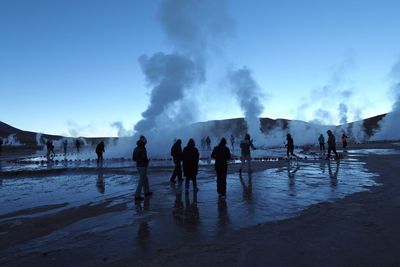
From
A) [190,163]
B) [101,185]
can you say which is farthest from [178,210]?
[101,185]

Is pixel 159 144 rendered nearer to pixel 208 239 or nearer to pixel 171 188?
pixel 171 188

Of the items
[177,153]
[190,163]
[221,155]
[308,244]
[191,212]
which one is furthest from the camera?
[177,153]

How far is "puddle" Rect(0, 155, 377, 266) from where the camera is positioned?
625 cm

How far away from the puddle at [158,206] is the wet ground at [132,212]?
0.02 metres

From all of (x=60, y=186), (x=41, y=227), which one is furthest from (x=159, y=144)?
(x=41, y=227)

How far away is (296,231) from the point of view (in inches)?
253

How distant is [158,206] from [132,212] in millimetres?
835

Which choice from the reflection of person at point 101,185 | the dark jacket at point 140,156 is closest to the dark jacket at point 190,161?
the dark jacket at point 140,156

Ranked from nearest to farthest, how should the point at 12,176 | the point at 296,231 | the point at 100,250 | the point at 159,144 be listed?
the point at 100,250 < the point at 296,231 < the point at 12,176 < the point at 159,144

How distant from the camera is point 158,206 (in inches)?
363

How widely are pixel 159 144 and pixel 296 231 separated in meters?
32.4

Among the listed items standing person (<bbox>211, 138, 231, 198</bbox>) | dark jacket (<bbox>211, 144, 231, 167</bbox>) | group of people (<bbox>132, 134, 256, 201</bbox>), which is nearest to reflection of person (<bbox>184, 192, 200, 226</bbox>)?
standing person (<bbox>211, 138, 231, 198</bbox>)

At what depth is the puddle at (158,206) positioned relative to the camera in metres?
6.25

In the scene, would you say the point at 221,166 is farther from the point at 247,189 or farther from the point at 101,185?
the point at 101,185
